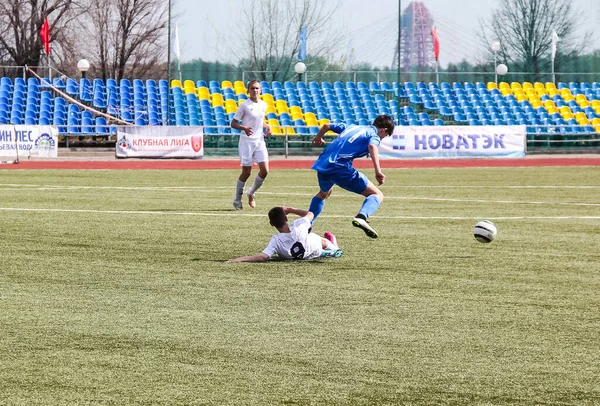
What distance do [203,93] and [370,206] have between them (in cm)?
3956

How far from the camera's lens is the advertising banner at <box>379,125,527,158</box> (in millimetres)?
40875

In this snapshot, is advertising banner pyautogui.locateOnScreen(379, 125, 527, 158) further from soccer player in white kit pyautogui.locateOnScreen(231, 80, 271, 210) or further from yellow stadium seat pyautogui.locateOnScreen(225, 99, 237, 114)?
soccer player in white kit pyautogui.locateOnScreen(231, 80, 271, 210)

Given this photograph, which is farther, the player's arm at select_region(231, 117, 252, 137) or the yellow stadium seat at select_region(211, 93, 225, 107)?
the yellow stadium seat at select_region(211, 93, 225, 107)

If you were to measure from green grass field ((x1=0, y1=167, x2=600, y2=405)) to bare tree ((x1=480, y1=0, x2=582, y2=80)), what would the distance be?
45481mm

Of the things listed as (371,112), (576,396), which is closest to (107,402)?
(576,396)

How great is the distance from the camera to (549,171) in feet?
108

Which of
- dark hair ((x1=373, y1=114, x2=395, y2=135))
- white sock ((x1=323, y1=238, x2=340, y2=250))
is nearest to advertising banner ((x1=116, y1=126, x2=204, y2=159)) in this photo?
dark hair ((x1=373, y1=114, x2=395, y2=135))

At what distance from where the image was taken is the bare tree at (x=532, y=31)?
60812 mm

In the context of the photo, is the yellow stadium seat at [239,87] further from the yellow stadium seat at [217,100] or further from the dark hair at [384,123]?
the dark hair at [384,123]

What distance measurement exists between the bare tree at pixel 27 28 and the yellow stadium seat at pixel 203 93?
1454 cm

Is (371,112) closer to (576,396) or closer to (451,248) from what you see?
(451,248)

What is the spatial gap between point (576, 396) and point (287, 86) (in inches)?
1908

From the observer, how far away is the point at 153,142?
131 feet

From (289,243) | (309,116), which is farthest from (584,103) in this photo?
(289,243)
